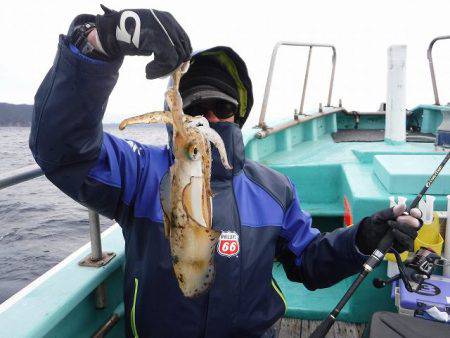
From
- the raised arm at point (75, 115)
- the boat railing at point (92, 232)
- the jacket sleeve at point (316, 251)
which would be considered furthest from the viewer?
the jacket sleeve at point (316, 251)

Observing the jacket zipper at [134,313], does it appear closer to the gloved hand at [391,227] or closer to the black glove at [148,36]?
the black glove at [148,36]

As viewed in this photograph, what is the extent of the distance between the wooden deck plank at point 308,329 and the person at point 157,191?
4.00ft

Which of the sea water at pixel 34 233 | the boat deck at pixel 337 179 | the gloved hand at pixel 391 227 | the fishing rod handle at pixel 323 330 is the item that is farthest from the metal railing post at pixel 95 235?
the sea water at pixel 34 233

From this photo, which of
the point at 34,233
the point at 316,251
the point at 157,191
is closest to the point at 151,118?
the point at 157,191

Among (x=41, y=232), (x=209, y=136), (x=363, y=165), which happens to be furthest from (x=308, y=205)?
(x=41, y=232)

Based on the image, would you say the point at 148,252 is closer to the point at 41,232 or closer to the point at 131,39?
the point at 131,39

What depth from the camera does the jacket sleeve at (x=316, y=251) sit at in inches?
86.7

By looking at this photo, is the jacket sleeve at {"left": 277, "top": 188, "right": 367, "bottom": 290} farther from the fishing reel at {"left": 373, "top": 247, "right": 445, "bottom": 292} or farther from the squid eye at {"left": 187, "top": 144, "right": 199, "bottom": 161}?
the squid eye at {"left": 187, "top": 144, "right": 199, "bottom": 161}

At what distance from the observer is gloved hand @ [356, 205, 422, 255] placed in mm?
2074

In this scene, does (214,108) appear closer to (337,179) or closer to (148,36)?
(148,36)

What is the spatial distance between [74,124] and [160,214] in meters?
0.62

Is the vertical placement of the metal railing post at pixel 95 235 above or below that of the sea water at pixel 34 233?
above

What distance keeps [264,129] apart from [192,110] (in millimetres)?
3261

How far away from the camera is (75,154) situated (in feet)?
5.02
